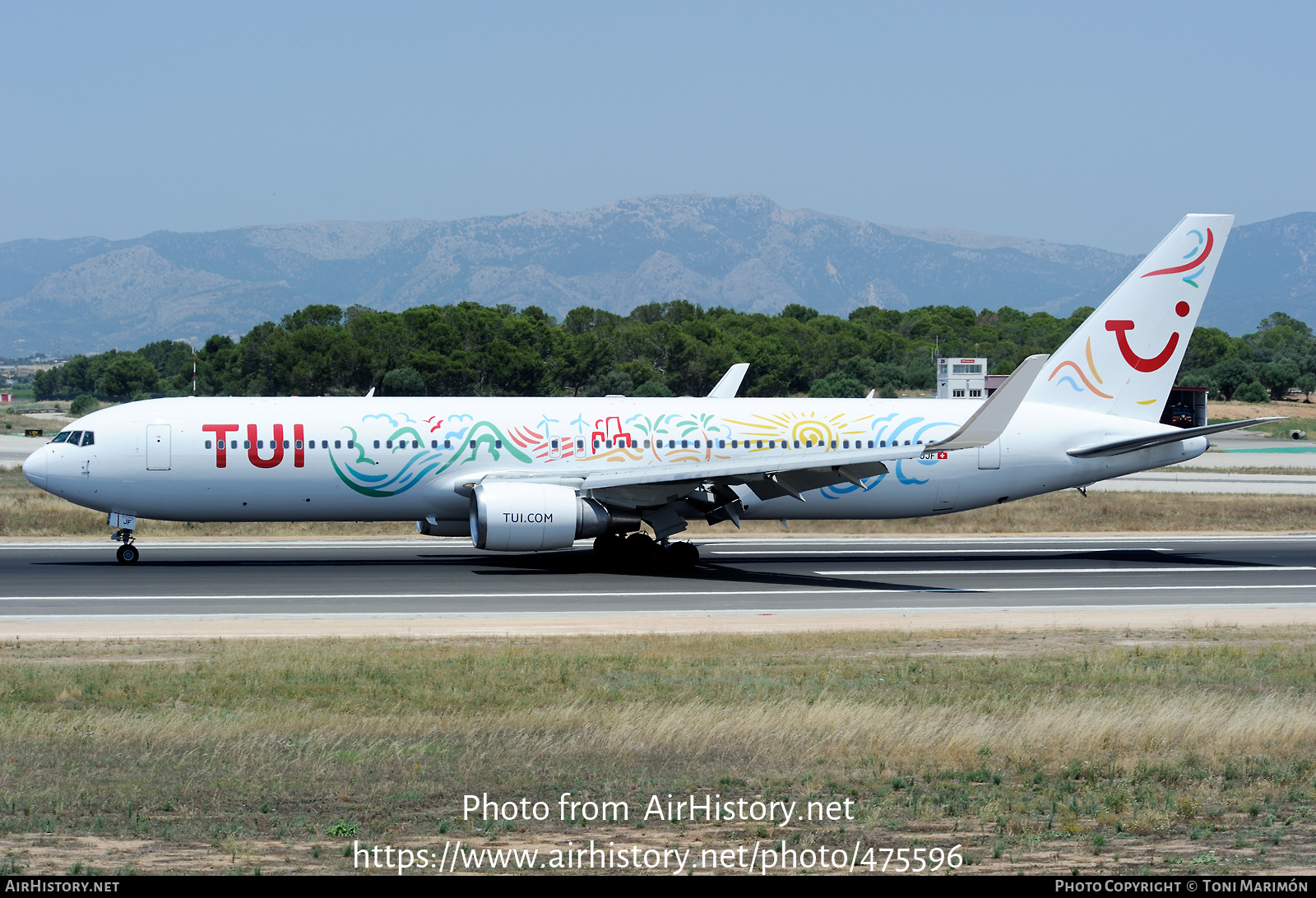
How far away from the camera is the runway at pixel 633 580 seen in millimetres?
26625

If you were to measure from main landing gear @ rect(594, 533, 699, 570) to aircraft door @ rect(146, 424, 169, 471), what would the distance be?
438 inches

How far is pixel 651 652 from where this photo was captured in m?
20.7

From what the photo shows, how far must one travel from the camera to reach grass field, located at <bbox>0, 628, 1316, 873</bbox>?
10.6 m

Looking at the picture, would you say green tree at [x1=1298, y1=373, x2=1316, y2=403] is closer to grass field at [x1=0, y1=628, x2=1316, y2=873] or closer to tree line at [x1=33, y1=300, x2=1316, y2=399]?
tree line at [x1=33, y1=300, x2=1316, y2=399]

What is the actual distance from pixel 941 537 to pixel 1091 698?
25.6 m

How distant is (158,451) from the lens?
32031 millimetres

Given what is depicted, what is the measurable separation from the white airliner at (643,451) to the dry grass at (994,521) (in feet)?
24.0

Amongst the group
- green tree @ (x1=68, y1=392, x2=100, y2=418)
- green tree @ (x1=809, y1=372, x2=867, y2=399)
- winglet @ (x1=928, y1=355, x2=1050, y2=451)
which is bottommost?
winglet @ (x1=928, y1=355, x2=1050, y2=451)

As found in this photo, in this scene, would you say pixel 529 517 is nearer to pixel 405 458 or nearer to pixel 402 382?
pixel 405 458

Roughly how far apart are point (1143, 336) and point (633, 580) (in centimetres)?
1650

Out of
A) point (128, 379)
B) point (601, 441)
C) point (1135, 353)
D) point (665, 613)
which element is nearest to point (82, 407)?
point (128, 379)

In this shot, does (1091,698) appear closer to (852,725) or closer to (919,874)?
(852,725)

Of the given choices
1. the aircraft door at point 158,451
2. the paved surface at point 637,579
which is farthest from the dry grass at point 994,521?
the aircraft door at point 158,451

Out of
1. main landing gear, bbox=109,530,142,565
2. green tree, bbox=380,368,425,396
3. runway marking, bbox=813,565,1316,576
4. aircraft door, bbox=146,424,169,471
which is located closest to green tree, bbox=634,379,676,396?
green tree, bbox=380,368,425,396
